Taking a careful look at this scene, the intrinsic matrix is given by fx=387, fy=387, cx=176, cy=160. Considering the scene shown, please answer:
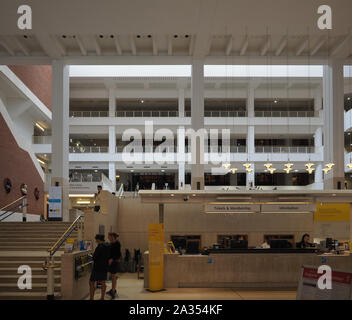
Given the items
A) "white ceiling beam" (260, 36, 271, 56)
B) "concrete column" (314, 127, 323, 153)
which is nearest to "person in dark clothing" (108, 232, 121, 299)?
"white ceiling beam" (260, 36, 271, 56)

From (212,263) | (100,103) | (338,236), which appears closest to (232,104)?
(100,103)

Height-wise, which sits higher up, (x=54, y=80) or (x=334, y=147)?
(x=54, y=80)

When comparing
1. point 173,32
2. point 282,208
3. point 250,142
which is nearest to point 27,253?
point 282,208

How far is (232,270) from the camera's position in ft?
36.0

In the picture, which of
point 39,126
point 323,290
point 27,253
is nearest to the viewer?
point 323,290

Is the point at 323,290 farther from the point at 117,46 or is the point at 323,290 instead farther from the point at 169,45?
the point at 117,46

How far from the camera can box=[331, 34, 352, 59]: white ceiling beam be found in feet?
48.2

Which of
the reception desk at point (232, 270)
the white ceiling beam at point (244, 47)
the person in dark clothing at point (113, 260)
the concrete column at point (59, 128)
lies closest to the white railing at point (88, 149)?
the concrete column at point (59, 128)

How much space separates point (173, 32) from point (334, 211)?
30.4 feet

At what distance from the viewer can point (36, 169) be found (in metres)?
21.0

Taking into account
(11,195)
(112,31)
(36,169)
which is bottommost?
(11,195)

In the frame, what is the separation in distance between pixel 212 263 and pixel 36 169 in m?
13.4

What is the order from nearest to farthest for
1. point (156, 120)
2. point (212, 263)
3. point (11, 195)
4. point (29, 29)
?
point (212, 263) < point (29, 29) < point (11, 195) < point (156, 120)
